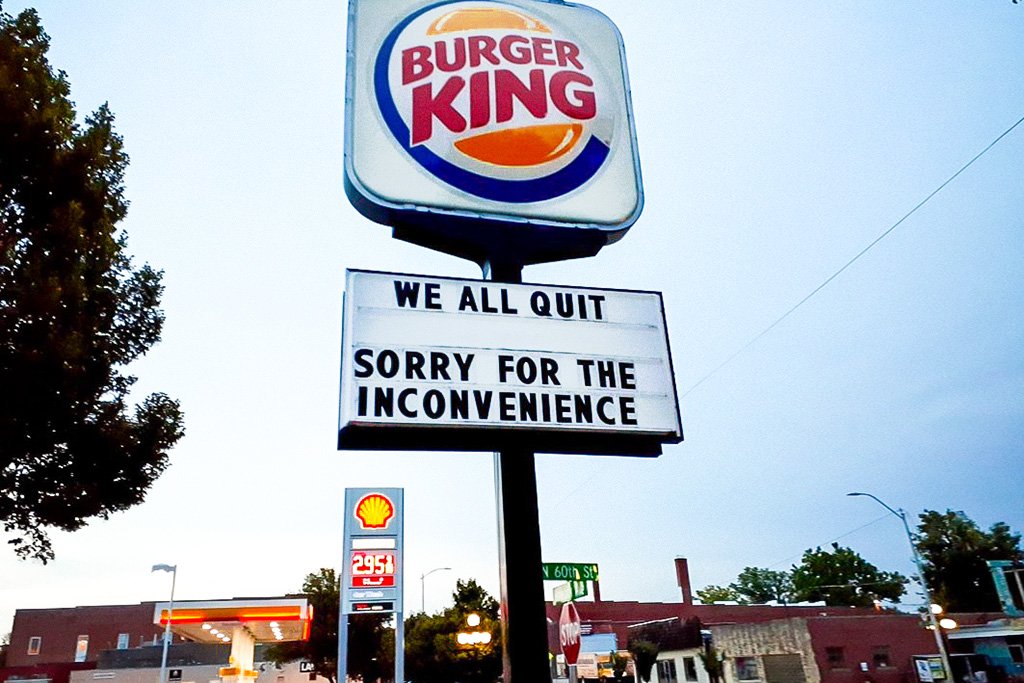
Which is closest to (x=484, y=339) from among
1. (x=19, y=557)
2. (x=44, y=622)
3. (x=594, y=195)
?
(x=594, y=195)

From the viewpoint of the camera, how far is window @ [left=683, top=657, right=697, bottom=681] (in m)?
42.1

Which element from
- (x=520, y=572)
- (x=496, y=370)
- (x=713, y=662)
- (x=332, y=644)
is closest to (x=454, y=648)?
(x=332, y=644)

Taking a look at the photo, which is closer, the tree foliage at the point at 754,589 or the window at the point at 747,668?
the window at the point at 747,668

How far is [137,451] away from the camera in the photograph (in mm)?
14930

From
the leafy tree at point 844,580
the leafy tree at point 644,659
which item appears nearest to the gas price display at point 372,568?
the leafy tree at point 644,659

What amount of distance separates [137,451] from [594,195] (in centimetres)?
1180

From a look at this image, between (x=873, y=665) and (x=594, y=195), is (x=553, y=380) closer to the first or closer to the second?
(x=594, y=195)

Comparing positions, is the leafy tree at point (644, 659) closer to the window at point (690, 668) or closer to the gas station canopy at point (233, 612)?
the window at point (690, 668)

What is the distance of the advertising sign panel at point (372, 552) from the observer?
22609 mm

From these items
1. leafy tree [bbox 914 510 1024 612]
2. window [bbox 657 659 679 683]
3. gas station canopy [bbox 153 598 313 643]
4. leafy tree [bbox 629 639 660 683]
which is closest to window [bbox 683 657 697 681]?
window [bbox 657 659 679 683]

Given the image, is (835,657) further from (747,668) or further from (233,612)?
(233,612)

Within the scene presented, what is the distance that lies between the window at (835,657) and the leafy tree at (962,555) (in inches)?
1361

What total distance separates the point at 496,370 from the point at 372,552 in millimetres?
19012

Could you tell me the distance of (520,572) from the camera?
5605 millimetres
